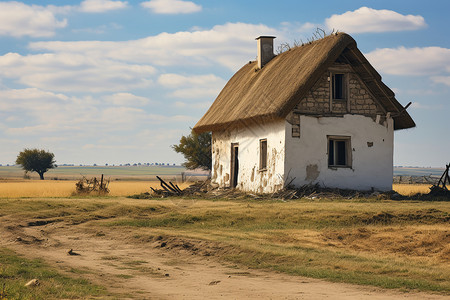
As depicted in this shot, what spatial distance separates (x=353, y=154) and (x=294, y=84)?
3809 millimetres

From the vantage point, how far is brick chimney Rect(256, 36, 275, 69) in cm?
3073

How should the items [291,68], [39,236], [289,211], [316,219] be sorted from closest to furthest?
[39,236], [316,219], [289,211], [291,68]

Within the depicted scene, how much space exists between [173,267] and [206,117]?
20.2 m

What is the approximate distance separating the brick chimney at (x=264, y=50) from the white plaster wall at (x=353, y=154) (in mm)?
7368

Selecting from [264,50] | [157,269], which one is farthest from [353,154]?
[157,269]

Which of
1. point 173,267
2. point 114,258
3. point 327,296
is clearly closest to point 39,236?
point 114,258

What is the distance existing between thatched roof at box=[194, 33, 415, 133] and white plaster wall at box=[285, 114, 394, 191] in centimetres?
91

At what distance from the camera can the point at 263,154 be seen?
1037 inches

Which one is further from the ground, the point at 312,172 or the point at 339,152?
the point at 339,152

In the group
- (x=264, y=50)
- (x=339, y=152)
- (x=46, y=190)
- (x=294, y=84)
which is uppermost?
(x=264, y=50)

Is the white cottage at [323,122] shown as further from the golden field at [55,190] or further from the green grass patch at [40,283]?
the green grass patch at [40,283]

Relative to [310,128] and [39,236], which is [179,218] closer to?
[39,236]

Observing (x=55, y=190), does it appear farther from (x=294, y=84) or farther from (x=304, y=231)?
(x=304, y=231)

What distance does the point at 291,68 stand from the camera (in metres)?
25.8
